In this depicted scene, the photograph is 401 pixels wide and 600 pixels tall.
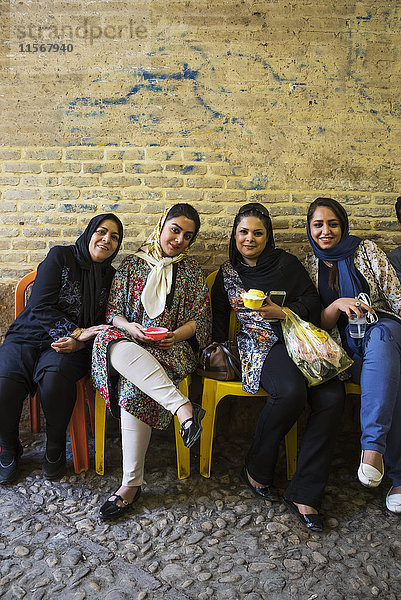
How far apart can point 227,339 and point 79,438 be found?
1066 mm

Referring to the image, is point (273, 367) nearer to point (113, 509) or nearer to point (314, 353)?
point (314, 353)

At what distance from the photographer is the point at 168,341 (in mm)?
2787

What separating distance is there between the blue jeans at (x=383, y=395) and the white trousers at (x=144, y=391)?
2.99ft

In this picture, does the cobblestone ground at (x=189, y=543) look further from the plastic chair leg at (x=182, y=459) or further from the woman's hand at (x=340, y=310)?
the woman's hand at (x=340, y=310)

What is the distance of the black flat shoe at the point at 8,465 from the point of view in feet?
8.83

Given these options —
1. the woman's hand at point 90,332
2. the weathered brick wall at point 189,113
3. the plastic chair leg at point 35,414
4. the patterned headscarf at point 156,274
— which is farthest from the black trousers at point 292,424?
the plastic chair leg at point 35,414

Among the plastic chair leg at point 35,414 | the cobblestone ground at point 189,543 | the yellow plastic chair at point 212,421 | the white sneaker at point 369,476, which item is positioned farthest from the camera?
the plastic chair leg at point 35,414

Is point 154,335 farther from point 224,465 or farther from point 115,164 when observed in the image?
point 115,164

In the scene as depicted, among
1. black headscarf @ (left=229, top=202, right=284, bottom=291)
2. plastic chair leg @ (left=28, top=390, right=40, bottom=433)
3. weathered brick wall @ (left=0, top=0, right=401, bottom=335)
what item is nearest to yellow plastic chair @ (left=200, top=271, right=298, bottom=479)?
black headscarf @ (left=229, top=202, right=284, bottom=291)

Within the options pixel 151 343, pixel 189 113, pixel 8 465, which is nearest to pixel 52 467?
pixel 8 465

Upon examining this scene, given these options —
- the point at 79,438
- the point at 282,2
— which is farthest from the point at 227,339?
the point at 282,2

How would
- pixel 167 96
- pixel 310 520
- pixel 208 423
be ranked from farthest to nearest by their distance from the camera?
pixel 167 96 → pixel 208 423 → pixel 310 520

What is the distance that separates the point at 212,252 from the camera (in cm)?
350

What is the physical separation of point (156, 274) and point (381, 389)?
4.55 ft
